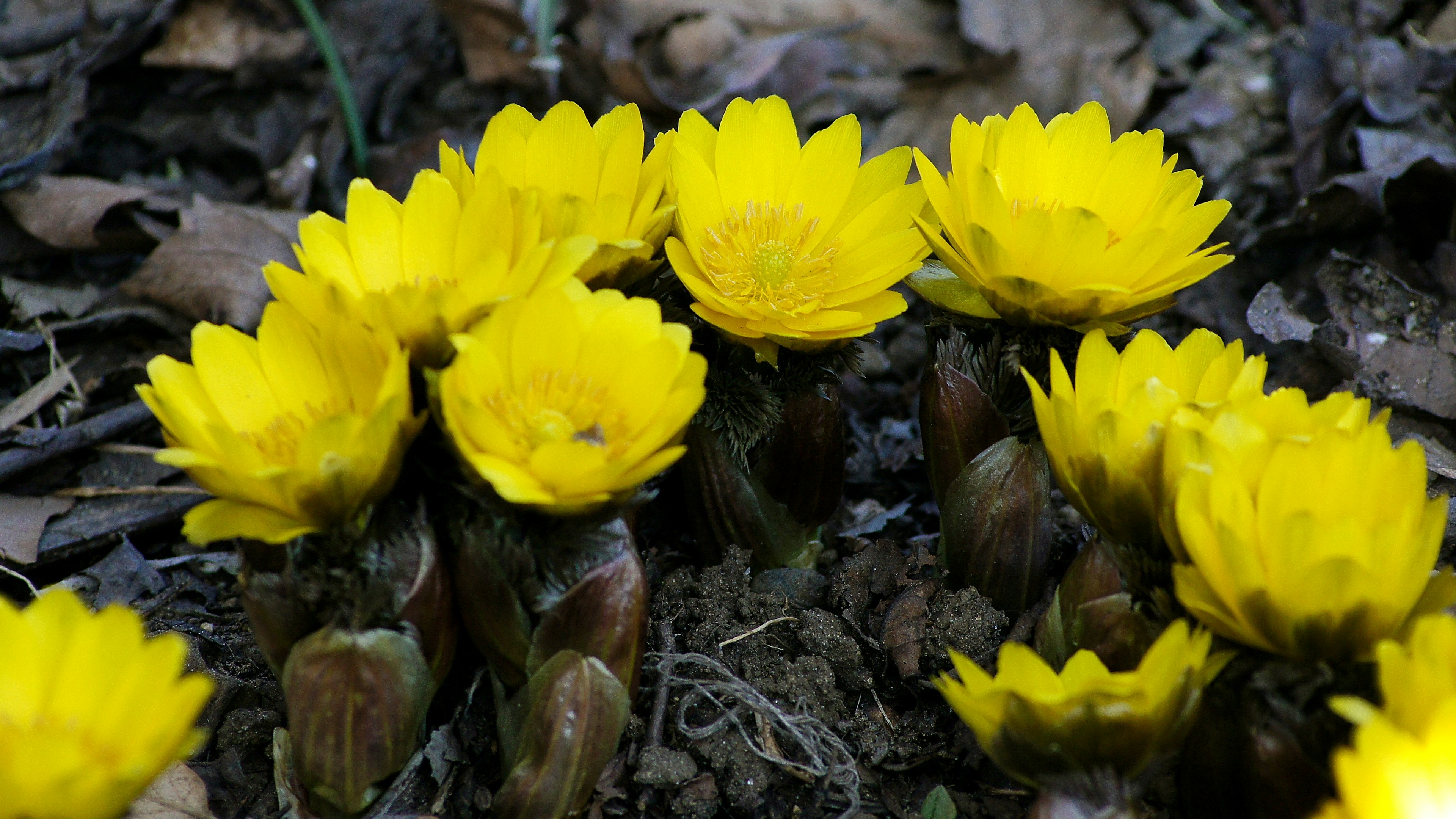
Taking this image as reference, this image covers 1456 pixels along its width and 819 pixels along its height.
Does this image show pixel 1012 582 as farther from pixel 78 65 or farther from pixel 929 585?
pixel 78 65

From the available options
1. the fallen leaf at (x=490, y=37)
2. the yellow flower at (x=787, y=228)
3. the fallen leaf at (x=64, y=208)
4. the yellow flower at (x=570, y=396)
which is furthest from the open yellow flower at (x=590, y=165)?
the fallen leaf at (x=490, y=37)

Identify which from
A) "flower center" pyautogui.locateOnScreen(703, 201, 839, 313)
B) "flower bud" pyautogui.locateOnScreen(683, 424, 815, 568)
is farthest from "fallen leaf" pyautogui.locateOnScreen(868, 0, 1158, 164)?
"flower bud" pyautogui.locateOnScreen(683, 424, 815, 568)

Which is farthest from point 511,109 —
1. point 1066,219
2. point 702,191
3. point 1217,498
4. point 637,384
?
point 1217,498

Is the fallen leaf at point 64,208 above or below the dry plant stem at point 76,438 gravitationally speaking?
above

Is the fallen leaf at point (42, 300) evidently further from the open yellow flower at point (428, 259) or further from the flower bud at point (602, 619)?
the flower bud at point (602, 619)

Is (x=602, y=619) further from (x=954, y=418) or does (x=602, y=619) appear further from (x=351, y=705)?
(x=954, y=418)

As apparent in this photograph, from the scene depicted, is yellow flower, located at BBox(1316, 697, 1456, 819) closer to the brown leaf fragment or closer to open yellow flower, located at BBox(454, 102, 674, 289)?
the brown leaf fragment

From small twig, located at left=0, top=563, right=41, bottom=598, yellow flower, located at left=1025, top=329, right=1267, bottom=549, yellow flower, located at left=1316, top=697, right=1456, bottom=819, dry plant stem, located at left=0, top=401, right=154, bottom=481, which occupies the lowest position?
small twig, located at left=0, top=563, right=41, bottom=598
